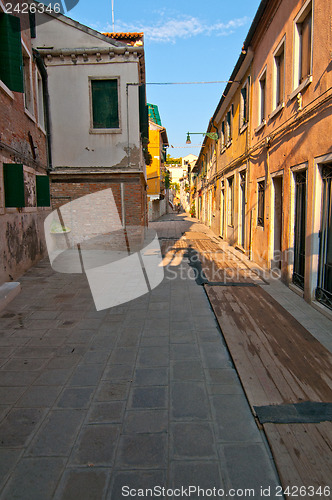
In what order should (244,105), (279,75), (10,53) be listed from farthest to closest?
1. (244,105)
2. (279,75)
3. (10,53)

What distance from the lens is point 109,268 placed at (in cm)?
923

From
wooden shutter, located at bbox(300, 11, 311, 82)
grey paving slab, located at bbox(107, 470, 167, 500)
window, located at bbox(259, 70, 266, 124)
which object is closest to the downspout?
window, located at bbox(259, 70, 266, 124)

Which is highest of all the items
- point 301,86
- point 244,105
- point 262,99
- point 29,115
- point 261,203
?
point 244,105

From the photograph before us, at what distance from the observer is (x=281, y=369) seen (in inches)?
140

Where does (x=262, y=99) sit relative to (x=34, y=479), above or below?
above

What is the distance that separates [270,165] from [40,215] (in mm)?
6592

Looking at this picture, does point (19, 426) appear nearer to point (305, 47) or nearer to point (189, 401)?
point (189, 401)

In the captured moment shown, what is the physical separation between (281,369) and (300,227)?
138 inches

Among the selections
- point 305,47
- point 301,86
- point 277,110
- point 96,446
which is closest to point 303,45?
point 305,47

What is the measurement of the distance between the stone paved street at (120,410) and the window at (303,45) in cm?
469

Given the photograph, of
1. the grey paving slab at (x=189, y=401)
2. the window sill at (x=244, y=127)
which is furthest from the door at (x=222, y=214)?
the grey paving slab at (x=189, y=401)

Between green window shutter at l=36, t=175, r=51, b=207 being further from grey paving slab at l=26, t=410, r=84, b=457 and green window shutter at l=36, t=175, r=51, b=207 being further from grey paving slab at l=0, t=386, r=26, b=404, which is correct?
grey paving slab at l=26, t=410, r=84, b=457

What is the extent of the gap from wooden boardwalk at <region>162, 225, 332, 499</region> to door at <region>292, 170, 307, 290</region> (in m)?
0.73

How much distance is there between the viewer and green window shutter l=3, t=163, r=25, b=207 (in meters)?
7.00
